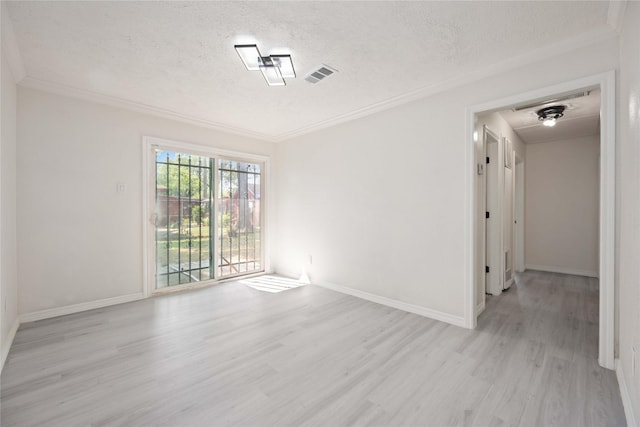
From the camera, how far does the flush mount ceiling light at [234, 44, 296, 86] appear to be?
2285 millimetres

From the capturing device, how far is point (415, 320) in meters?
3.00

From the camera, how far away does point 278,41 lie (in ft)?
7.29

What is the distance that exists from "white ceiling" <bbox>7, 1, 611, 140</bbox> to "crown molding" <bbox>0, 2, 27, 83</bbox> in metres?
0.04

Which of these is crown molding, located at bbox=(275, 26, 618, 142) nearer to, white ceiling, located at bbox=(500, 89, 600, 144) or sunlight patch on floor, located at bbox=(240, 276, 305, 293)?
white ceiling, located at bbox=(500, 89, 600, 144)

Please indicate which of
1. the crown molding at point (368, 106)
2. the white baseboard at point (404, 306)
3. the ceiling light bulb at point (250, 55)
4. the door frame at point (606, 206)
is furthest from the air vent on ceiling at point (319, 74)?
the white baseboard at point (404, 306)

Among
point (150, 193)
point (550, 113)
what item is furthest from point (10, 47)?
point (550, 113)

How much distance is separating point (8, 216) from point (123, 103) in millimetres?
1736

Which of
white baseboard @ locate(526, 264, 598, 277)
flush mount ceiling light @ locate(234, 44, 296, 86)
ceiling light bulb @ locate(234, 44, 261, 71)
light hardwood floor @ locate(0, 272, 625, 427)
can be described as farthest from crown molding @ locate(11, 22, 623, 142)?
white baseboard @ locate(526, 264, 598, 277)

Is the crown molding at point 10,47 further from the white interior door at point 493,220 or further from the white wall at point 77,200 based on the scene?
the white interior door at point 493,220

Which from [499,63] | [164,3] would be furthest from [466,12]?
[164,3]

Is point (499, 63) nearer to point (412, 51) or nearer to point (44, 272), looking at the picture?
point (412, 51)

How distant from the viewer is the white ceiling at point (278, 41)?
1.88 m

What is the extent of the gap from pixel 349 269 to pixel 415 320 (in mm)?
1206

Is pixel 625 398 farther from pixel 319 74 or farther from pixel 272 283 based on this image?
pixel 272 283
